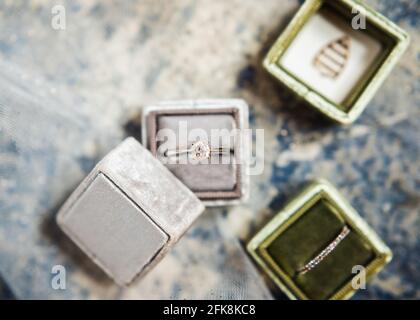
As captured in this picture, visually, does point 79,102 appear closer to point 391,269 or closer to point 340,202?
point 340,202

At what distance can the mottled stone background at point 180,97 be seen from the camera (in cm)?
103

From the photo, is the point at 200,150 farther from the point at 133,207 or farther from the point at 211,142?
the point at 133,207

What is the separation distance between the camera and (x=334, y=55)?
3.27 ft

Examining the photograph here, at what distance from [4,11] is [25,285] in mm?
597

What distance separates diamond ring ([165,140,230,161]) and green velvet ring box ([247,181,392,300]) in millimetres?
179

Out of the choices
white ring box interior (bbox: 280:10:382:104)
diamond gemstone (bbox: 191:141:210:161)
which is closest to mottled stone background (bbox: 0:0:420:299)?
white ring box interior (bbox: 280:10:382:104)

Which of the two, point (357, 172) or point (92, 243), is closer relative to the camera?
point (92, 243)

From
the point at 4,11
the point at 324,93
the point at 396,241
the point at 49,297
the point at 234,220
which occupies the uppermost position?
the point at 324,93

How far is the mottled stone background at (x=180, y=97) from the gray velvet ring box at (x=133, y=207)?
6.9 inches

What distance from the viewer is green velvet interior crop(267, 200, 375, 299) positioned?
0.95 meters

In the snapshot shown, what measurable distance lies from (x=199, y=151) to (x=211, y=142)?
0.04 m

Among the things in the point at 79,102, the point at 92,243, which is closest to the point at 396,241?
the point at 92,243

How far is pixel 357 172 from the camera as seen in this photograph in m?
1.03

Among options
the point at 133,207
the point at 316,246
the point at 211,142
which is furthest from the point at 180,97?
the point at 316,246
